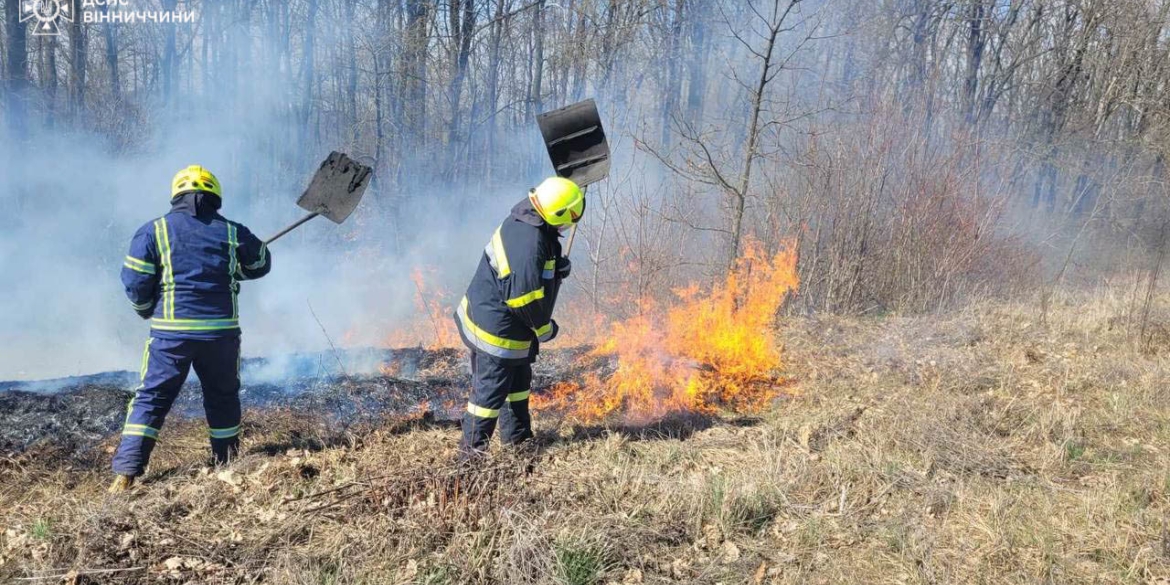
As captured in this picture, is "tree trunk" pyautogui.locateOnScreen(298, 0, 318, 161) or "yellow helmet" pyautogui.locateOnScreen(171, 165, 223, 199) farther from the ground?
"tree trunk" pyautogui.locateOnScreen(298, 0, 318, 161)

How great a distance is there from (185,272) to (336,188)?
64.6 inches

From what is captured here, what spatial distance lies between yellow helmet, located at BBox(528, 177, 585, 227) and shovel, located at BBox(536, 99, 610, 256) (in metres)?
1.53

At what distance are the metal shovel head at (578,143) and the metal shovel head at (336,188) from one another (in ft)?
4.79

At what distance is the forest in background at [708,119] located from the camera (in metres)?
9.42

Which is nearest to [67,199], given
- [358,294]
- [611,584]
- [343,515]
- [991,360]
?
[358,294]

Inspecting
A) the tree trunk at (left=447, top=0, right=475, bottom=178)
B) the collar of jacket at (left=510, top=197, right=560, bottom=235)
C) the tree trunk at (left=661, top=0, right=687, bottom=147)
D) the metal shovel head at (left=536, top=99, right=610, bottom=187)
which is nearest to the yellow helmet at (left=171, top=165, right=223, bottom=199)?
the collar of jacket at (left=510, top=197, right=560, bottom=235)

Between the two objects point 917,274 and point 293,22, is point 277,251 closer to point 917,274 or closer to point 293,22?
point 293,22

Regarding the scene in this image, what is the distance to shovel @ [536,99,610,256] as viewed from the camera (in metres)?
5.66

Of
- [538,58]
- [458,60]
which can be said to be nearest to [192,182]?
[458,60]

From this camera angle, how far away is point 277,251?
13617 mm

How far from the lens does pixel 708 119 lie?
14203 mm

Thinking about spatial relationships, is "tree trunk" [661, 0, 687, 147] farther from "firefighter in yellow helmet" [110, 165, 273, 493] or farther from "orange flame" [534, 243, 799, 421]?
"firefighter in yellow helmet" [110, 165, 273, 493]

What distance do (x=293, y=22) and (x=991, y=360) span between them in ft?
58.6

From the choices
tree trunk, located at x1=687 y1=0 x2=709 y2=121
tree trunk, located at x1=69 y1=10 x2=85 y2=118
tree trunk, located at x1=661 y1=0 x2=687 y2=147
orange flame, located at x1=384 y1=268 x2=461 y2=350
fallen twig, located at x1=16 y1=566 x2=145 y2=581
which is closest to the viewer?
fallen twig, located at x1=16 y1=566 x2=145 y2=581
